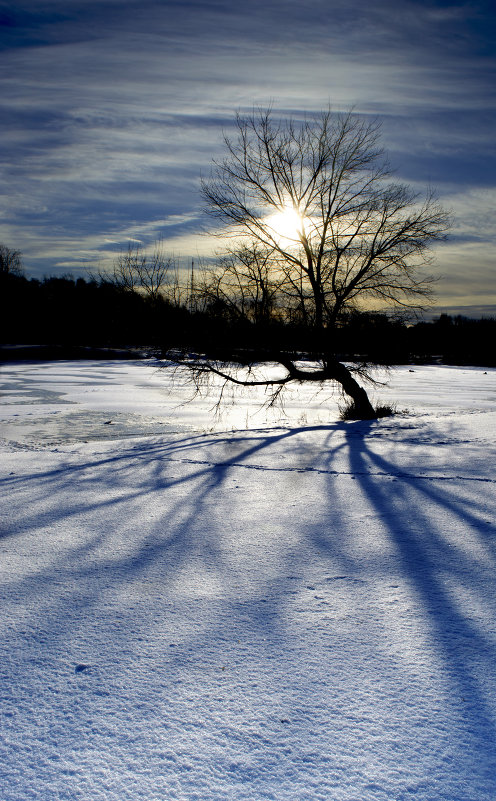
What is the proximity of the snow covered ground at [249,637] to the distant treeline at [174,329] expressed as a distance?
573 cm

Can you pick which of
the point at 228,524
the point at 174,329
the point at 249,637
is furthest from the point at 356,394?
the point at 249,637

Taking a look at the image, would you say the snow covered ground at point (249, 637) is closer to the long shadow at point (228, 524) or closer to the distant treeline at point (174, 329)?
the long shadow at point (228, 524)

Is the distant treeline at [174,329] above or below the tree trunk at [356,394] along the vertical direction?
above

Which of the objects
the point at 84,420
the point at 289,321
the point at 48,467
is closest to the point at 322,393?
the point at 289,321

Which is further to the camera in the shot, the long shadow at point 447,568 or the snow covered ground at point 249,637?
the long shadow at point 447,568

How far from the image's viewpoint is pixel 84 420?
36.2ft

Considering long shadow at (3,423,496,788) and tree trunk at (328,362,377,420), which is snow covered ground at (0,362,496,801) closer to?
long shadow at (3,423,496,788)

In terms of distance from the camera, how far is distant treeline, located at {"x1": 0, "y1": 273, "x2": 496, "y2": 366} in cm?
Result: 1076

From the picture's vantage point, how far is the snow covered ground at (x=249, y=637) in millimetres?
1662

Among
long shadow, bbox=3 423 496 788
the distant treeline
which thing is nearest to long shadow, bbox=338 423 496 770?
long shadow, bbox=3 423 496 788

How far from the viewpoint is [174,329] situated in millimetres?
11102

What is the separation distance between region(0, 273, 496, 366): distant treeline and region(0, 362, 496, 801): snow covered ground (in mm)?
5730

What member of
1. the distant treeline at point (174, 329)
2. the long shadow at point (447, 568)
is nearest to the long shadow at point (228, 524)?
the long shadow at point (447, 568)

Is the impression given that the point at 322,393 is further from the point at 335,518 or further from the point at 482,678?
the point at 482,678
